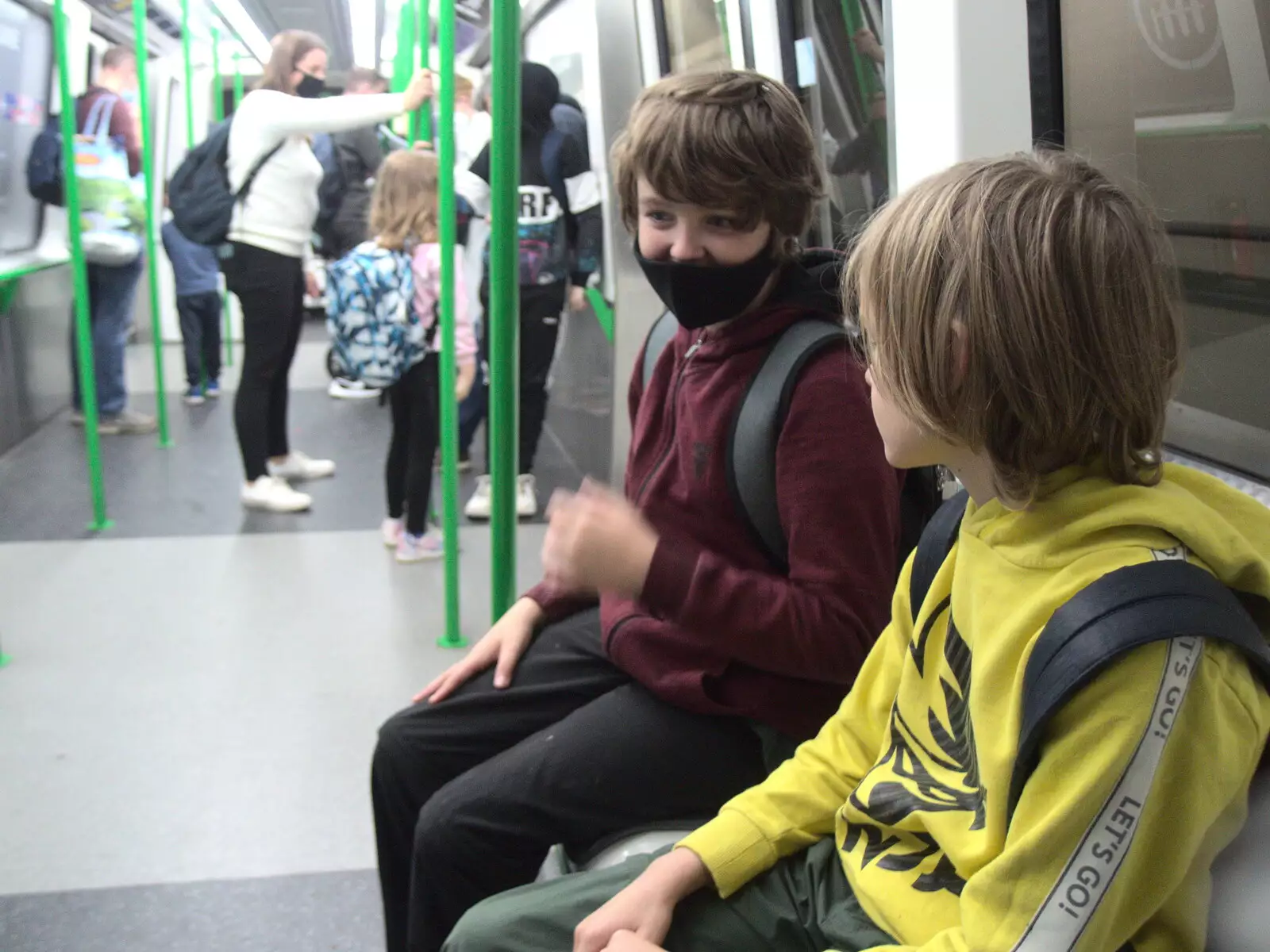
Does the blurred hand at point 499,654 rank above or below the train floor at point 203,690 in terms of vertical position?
above

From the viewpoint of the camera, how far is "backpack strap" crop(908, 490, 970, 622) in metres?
1.07

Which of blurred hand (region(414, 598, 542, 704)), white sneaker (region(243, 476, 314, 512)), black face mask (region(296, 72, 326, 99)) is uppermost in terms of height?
black face mask (region(296, 72, 326, 99))

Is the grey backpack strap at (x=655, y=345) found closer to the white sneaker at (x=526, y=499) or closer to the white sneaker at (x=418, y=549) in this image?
the white sneaker at (x=418, y=549)

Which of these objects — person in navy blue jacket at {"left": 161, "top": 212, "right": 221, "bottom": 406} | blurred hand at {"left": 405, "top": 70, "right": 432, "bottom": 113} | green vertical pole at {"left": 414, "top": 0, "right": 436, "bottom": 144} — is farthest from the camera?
person in navy blue jacket at {"left": 161, "top": 212, "right": 221, "bottom": 406}

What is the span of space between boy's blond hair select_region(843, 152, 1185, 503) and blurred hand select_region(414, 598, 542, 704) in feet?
2.78

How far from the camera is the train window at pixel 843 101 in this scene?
2217mm

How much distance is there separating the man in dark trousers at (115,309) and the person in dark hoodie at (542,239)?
2317mm

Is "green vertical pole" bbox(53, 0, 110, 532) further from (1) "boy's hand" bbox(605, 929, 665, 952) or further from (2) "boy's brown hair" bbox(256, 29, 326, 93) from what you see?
(1) "boy's hand" bbox(605, 929, 665, 952)

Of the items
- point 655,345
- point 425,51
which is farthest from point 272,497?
point 655,345

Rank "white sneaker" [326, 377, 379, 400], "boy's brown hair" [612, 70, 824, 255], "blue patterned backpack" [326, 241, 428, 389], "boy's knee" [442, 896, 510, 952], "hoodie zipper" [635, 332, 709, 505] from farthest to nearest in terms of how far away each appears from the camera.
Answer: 1. "white sneaker" [326, 377, 379, 400]
2. "blue patterned backpack" [326, 241, 428, 389]
3. "hoodie zipper" [635, 332, 709, 505]
4. "boy's brown hair" [612, 70, 824, 255]
5. "boy's knee" [442, 896, 510, 952]

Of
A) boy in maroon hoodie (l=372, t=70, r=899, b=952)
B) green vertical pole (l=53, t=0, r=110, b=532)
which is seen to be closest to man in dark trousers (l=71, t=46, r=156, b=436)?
green vertical pole (l=53, t=0, r=110, b=532)

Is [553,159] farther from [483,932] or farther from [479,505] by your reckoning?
[483,932]

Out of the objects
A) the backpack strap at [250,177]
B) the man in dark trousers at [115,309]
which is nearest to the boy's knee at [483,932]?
the backpack strap at [250,177]

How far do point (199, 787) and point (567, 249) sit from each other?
99.4 inches
